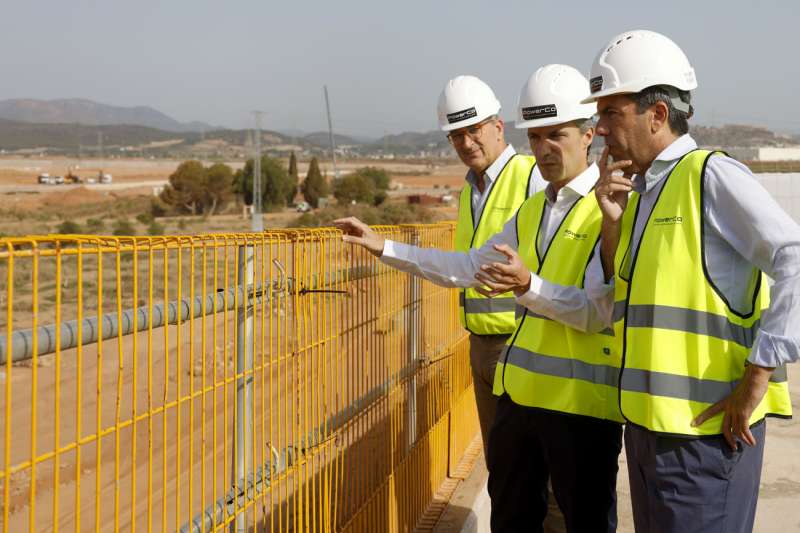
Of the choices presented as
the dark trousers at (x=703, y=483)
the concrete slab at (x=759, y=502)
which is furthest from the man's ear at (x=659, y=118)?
the concrete slab at (x=759, y=502)

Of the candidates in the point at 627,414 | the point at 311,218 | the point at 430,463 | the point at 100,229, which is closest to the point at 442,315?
the point at 430,463

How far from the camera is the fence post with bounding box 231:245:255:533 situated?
3.38 metres

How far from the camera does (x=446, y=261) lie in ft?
15.6

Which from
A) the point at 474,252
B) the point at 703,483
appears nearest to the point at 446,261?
the point at 474,252

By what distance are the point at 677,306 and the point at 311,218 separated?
52457 mm

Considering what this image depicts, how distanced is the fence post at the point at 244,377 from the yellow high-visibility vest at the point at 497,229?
198 cm

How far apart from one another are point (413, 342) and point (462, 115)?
1412mm

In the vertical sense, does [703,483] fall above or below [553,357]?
below

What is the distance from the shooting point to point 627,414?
10.8ft

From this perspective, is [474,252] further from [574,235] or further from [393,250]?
[574,235]

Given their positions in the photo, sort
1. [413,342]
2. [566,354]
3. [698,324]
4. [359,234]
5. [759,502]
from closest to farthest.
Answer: [698,324] < [566,354] < [359,234] < [413,342] < [759,502]

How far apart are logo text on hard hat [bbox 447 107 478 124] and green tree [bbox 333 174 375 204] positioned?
6760 cm

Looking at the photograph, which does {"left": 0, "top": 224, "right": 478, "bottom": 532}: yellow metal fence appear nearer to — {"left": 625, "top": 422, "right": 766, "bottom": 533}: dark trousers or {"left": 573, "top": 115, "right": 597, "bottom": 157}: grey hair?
{"left": 573, "top": 115, "right": 597, "bottom": 157}: grey hair

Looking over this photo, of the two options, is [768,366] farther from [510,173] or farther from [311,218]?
[311,218]
